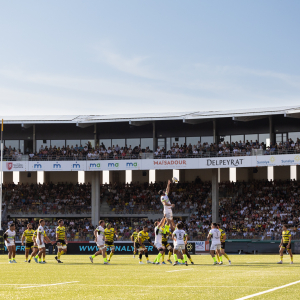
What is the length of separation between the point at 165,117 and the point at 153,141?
4315 millimetres

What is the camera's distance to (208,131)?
51.8 m

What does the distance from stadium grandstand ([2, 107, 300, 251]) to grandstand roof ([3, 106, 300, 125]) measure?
101mm

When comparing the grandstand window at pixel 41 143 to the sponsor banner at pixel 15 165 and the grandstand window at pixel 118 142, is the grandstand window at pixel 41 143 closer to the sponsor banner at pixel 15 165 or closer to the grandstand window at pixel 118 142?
the sponsor banner at pixel 15 165

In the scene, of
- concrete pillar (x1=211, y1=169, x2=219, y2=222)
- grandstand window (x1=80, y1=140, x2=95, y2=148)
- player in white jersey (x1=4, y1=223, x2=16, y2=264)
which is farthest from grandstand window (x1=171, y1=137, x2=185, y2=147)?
player in white jersey (x1=4, y1=223, x2=16, y2=264)

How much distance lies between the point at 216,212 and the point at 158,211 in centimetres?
559

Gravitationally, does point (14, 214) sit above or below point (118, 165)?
below

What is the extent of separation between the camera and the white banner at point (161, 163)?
4388 cm

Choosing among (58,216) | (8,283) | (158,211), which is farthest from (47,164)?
(8,283)

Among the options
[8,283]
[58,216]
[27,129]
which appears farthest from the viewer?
[27,129]

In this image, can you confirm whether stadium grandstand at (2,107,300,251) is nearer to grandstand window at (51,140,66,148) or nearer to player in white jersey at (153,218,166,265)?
grandstand window at (51,140,66,148)

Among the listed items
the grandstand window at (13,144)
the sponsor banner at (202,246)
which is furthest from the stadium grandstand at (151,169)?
the sponsor banner at (202,246)

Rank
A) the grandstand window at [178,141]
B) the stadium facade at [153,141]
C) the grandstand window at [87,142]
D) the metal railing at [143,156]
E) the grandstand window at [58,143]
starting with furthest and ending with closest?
the grandstand window at [58,143] → the grandstand window at [87,142] → the grandstand window at [178,141] → the stadium facade at [153,141] → the metal railing at [143,156]

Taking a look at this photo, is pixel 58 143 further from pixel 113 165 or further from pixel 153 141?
pixel 153 141

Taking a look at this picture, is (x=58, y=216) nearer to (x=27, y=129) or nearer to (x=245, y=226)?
(x=27, y=129)
